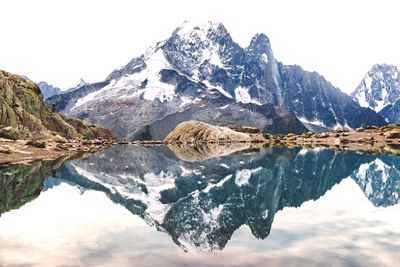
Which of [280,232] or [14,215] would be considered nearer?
[280,232]

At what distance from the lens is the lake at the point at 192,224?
2283 centimetres

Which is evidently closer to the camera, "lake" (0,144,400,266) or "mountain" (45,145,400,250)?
"lake" (0,144,400,266)

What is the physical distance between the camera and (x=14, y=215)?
3497 cm

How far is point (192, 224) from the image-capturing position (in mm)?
32406

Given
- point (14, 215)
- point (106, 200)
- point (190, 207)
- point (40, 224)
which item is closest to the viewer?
point (40, 224)

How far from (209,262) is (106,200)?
2596cm

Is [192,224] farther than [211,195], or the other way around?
[211,195]

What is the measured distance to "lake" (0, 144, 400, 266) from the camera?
22.8 meters

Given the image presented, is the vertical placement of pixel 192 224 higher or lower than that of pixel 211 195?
lower

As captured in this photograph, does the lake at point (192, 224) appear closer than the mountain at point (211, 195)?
Yes

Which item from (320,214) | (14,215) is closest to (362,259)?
(320,214)

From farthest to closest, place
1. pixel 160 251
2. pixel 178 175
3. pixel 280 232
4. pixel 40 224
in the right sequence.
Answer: pixel 178 175 < pixel 40 224 < pixel 280 232 < pixel 160 251

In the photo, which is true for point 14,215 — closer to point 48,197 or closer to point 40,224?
point 40,224

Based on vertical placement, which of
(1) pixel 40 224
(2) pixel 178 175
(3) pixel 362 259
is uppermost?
(2) pixel 178 175
